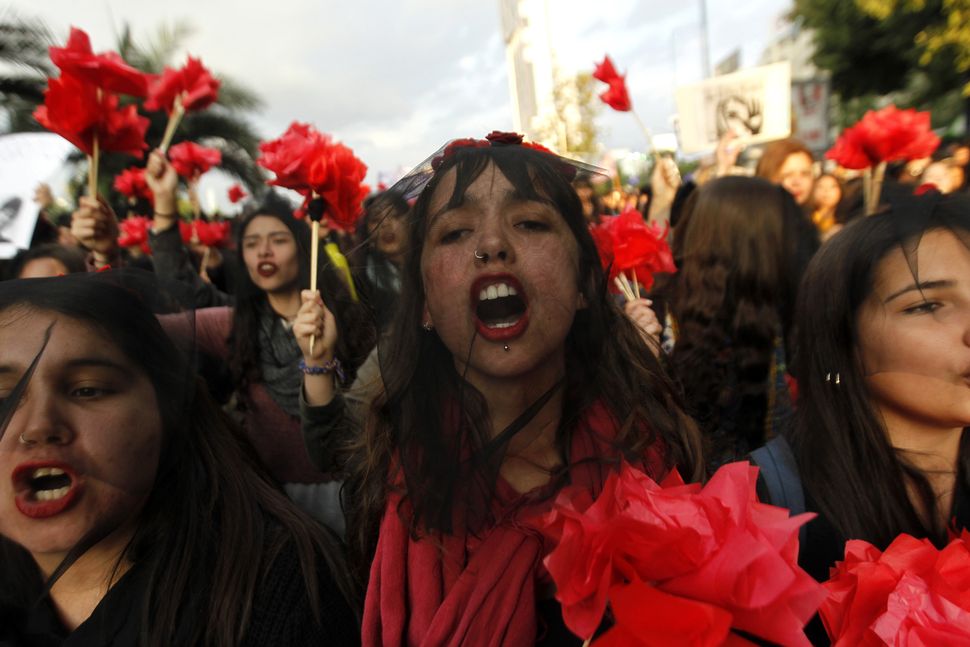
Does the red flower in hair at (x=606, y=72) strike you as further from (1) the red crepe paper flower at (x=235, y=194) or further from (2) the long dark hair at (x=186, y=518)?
(1) the red crepe paper flower at (x=235, y=194)

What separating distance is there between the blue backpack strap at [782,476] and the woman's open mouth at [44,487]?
4.09 ft

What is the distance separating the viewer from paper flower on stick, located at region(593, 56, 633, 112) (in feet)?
11.0

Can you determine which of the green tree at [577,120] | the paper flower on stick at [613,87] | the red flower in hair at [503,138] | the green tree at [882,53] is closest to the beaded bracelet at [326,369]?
the red flower in hair at [503,138]

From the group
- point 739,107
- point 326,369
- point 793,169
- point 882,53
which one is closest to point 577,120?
point 739,107

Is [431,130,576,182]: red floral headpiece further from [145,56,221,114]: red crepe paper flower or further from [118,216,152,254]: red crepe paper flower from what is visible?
[118,216,152,254]: red crepe paper flower

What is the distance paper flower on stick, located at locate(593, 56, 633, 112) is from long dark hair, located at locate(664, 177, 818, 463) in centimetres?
97

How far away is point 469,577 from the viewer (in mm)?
1129

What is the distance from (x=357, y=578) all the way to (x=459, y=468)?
38 centimetres

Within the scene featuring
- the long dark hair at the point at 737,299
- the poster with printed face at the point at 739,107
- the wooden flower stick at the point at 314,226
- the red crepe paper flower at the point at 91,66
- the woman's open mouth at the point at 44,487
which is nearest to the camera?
the woman's open mouth at the point at 44,487

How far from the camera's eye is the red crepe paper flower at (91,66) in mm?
2238

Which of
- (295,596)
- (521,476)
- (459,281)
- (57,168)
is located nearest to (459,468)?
(521,476)

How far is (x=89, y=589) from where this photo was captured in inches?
49.5

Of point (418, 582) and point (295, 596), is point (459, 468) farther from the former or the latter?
point (295, 596)

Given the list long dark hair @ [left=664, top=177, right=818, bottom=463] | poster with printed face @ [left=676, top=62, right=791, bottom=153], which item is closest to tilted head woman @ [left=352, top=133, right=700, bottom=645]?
long dark hair @ [left=664, top=177, right=818, bottom=463]
